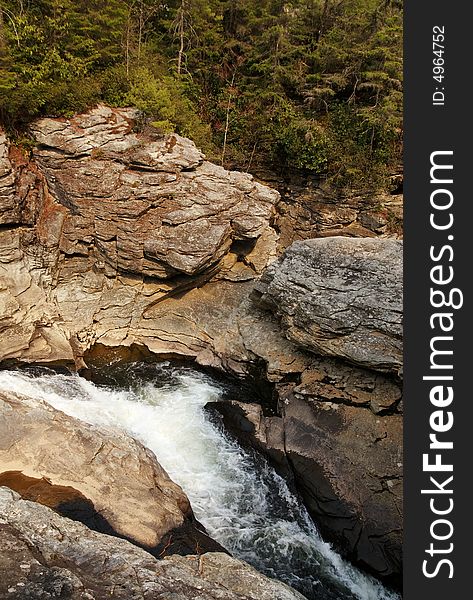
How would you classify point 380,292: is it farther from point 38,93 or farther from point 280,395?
point 38,93

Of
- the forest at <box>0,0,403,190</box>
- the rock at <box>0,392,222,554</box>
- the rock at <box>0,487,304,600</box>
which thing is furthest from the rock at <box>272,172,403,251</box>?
the rock at <box>0,487,304,600</box>

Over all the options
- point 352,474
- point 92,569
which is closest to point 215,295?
point 352,474

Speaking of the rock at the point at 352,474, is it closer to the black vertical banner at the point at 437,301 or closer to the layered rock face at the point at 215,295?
the layered rock face at the point at 215,295

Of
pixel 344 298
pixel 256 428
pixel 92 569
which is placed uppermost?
pixel 344 298

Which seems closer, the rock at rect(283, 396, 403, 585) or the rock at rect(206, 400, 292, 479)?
the rock at rect(283, 396, 403, 585)

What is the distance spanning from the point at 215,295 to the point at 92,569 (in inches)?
433

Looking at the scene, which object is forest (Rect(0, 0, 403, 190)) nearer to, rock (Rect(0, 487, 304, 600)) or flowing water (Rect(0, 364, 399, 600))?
flowing water (Rect(0, 364, 399, 600))

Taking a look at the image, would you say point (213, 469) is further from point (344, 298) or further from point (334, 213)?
point (334, 213)

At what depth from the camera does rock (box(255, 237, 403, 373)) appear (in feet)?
35.9

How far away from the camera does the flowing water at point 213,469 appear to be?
8.66 metres

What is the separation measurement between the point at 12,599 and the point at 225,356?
373 inches

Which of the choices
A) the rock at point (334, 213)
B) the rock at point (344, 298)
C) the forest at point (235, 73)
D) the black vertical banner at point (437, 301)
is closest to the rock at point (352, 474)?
the rock at point (344, 298)

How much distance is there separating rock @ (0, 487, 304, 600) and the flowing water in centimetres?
244

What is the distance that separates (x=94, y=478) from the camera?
8.33m
